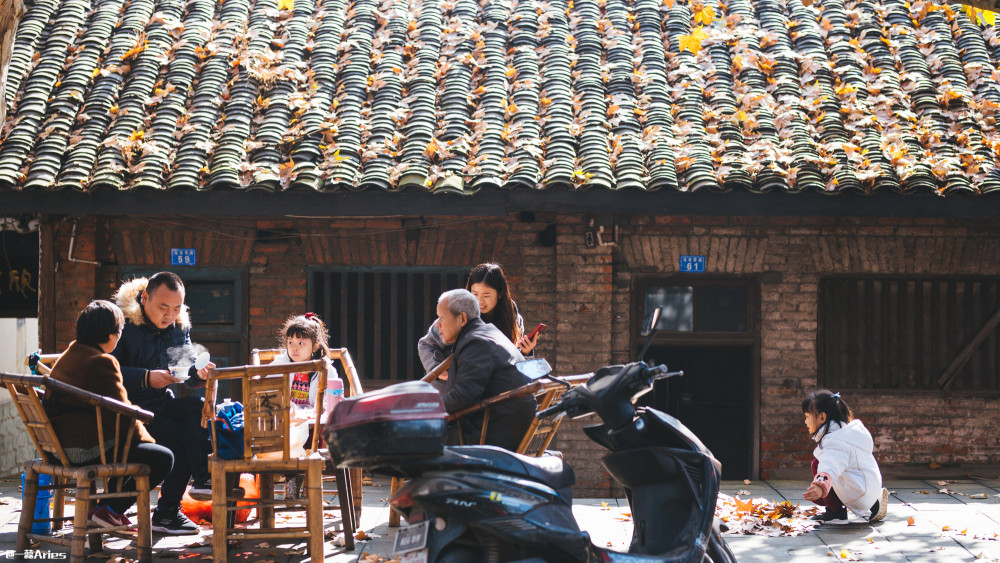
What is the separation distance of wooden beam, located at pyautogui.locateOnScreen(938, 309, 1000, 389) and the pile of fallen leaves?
258 centimetres

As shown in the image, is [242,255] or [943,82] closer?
[242,255]

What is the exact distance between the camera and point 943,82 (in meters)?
9.74

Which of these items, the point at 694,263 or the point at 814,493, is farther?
the point at 694,263

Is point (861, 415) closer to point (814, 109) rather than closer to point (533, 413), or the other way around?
point (814, 109)

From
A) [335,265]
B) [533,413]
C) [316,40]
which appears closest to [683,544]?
[533,413]

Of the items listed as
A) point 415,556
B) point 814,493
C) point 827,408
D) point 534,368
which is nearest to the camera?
point 415,556

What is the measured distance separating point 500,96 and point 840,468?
4865mm

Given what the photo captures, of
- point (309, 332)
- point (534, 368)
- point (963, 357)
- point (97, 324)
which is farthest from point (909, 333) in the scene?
point (97, 324)

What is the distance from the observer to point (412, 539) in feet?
Result: 12.0

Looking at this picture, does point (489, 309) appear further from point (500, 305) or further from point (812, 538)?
point (812, 538)

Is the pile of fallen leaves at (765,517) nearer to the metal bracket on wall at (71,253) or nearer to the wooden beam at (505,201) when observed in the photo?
the wooden beam at (505,201)

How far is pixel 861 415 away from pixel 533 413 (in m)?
4.77

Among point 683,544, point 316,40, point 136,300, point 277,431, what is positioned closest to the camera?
point 683,544

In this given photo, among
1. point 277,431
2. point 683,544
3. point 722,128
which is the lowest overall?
point 683,544
